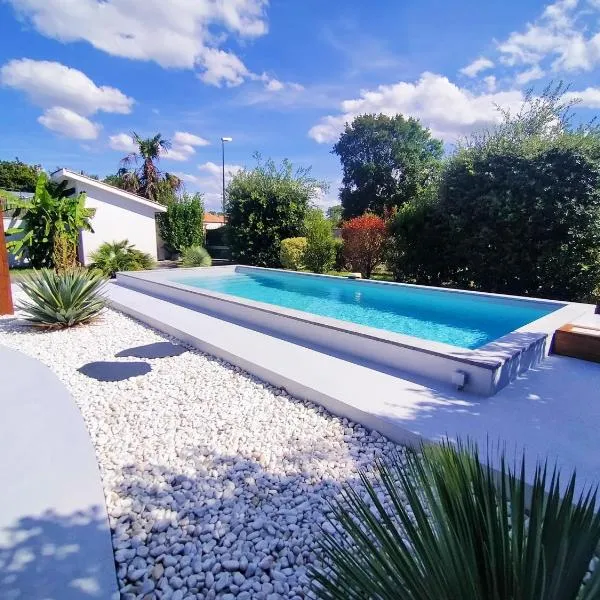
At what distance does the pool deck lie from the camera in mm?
4094

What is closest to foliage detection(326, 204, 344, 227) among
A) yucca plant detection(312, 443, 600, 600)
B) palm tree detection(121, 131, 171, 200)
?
palm tree detection(121, 131, 171, 200)

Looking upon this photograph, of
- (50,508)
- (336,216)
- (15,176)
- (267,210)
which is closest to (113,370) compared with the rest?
(50,508)

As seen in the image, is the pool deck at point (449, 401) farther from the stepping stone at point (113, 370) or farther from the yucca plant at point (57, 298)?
the yucca plant at point (57, 298)

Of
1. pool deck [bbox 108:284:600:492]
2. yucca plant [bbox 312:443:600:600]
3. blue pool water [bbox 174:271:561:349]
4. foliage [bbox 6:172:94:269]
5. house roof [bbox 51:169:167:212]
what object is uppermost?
house roof [bbox 51:169:167:212]

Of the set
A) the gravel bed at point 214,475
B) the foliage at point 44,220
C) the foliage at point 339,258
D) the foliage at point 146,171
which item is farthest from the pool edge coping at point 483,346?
the foliage at point 146,171

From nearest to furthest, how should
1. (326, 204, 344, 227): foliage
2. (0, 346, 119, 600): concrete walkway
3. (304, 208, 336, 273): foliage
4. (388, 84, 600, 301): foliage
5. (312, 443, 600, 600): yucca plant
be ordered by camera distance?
(312, 443, 600, 600): yucca plant
(0, 346, 119, 600): concrete walkway
(388, 84, 600, 301): foliage
(304, 208, 336, 273): foliage
(326, 204, 344, 227): foliage

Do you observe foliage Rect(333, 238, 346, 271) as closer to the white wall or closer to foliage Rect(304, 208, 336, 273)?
foliage Rect(304, 208, 336, 273)

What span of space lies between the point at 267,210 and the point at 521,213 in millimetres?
14086

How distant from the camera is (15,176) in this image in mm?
46656

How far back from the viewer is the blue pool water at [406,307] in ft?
31.6

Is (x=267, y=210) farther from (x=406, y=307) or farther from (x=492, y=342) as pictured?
(x=492, y=342)

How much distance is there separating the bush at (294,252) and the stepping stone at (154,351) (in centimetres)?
1286

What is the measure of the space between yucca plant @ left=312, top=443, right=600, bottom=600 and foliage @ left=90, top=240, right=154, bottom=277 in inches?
801

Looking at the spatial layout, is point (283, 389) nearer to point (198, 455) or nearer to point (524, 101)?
point (198, 455)
